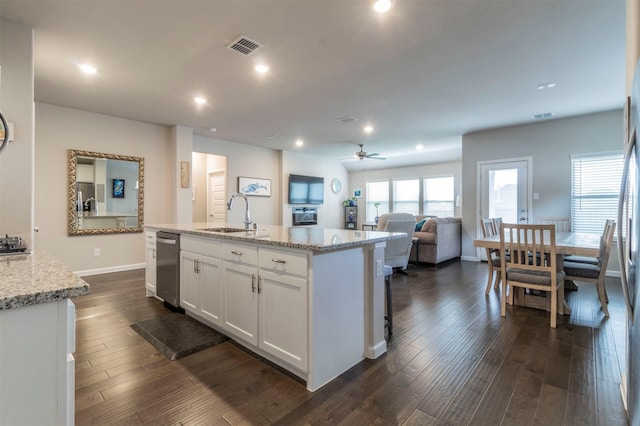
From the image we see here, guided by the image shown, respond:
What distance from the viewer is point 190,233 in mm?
2859

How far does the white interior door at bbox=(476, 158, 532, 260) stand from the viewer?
556 cm

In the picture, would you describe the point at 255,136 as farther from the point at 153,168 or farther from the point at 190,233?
the point at 190,233

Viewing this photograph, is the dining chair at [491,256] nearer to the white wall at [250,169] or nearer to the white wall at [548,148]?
the white wall at [548,148]

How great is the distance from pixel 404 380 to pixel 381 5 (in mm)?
2603

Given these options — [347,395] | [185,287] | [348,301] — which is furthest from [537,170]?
[185,287]

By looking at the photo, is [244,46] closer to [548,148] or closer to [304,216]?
[548,148]

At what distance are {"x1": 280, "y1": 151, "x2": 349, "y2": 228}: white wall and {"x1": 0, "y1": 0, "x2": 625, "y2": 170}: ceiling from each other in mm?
2880

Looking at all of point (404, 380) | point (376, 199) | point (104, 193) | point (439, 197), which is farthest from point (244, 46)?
point (376, 199)

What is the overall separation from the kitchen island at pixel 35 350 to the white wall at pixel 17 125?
2267mm

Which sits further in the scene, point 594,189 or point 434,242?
point 434,242

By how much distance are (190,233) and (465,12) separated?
2957mm

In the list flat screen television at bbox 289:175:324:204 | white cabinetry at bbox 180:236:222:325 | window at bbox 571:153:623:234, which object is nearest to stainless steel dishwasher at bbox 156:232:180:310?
white cabinetry at bbox 180:236:222:325

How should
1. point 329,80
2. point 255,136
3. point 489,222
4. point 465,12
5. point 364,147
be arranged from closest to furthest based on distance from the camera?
point 465,12 → point 329,80 → point 489,222 → point 255,136 → point 364,147

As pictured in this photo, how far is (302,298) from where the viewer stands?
1.85m
